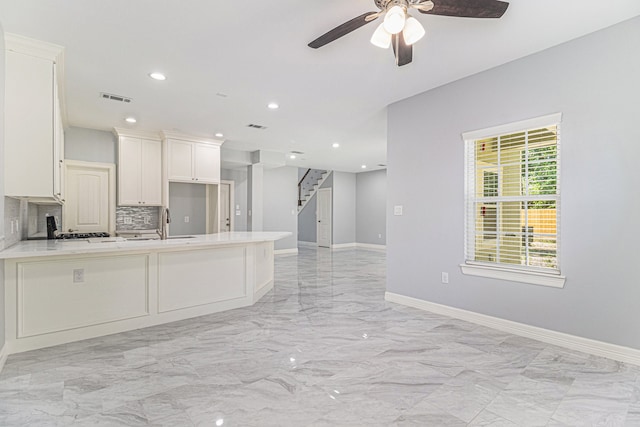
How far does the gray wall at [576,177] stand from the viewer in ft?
8.79

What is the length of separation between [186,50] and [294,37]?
1045 mm

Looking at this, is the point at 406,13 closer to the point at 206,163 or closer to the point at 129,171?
the point at 206,163

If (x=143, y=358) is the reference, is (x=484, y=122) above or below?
above

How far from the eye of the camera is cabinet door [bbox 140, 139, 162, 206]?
605 cm

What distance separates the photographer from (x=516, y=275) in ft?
10.8

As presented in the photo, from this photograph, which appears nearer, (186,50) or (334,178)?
(186,50)

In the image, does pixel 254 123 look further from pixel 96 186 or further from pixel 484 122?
pixel 484 122

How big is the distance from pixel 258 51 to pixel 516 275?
3.30 m

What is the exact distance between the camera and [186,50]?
10.2ft

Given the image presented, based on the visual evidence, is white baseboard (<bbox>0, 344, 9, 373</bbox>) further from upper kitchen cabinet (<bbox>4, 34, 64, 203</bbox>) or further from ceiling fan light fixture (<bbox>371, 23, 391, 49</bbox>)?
ceiling fan light fixture (<bbox>371, 23, 391, 49</bbox>)

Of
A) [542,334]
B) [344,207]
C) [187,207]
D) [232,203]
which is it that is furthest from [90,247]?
[344,207]

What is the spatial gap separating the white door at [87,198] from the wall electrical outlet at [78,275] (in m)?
2.96

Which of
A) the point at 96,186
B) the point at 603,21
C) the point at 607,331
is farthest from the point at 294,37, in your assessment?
the point at 96,186

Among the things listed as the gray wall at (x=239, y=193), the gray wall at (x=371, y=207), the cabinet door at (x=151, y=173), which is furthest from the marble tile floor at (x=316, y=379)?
the gray wall at (x=371, y=207)
